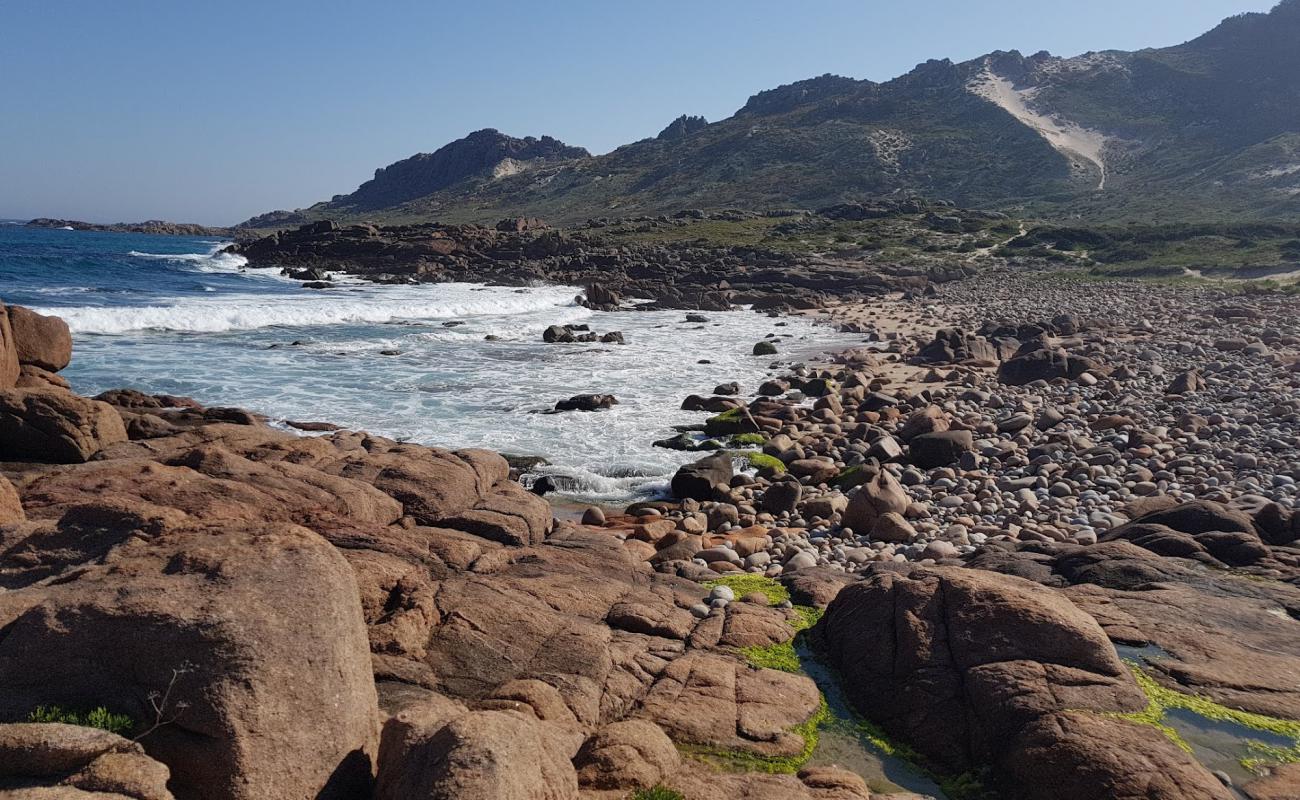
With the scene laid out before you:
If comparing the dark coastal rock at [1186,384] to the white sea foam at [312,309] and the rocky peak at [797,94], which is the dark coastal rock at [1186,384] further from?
the rocky peak at [797,94]

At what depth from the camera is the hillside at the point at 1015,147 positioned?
326 ft

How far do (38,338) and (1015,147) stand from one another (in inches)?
5090

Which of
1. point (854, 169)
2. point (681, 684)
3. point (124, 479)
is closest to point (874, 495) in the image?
point (681, 684)

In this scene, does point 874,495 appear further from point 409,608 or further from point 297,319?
point 297,319

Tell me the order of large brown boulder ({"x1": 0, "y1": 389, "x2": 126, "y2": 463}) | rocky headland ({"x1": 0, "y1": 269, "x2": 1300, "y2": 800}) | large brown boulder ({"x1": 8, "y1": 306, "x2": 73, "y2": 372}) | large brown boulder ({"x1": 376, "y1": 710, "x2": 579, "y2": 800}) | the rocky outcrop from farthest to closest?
the rocky outcrop → large brown boulder ({"x1": 8, "y1": 306, "x2": 73, "y2": 372}) → large brown boulder ({"x1": 0, "y1": 389, "x2": 126, "y2": 463}) → rocky headland ({"x1": 0, "y1": 269, "x2": 1300, "y2": 800}) → large brown boulder ({"x1": 376, "y1": 710, "x2": 579, "y2": 800})

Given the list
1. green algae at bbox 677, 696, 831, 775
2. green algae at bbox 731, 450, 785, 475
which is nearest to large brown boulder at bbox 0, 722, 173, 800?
green algae at bbox 677, 696, 831, 775

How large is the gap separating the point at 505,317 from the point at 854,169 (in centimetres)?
9530

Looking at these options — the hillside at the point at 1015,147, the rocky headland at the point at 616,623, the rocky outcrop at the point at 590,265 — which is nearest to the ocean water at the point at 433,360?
the rocky headland at the point at 616,623

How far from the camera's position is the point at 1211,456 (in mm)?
14875

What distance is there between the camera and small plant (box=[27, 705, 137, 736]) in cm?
460

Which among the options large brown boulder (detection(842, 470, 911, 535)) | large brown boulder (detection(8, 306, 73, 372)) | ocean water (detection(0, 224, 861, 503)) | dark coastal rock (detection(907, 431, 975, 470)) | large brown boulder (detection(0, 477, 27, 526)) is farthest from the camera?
ocean water (detection(0, 224, 861, 503))

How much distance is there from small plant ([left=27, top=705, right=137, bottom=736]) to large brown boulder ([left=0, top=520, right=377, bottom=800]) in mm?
64

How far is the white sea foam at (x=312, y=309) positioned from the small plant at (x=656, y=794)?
35810mm

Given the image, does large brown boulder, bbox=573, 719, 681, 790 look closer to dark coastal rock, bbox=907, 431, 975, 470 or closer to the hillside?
dark coastal rock, bbox=907, 431, 975, 470
